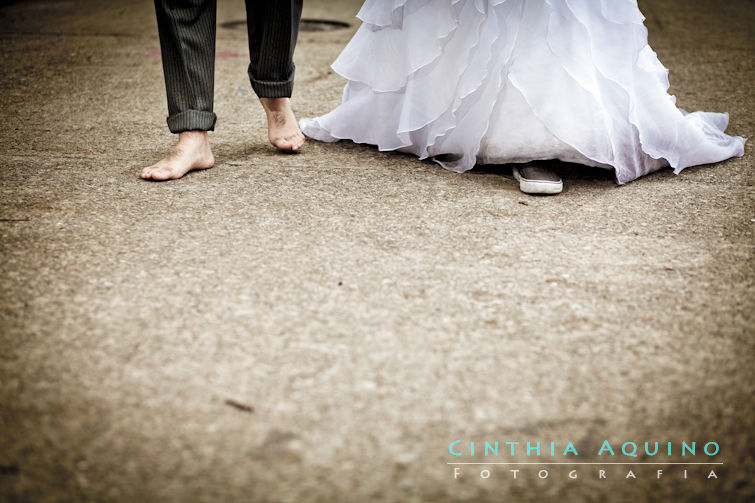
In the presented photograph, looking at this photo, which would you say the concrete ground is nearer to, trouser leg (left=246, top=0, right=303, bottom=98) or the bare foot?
the bare foot

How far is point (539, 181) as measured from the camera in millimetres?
1601

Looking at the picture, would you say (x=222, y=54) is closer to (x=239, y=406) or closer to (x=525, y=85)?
(x=525, y=85)

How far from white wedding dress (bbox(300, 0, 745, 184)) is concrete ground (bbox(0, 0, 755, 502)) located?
9 centimetres

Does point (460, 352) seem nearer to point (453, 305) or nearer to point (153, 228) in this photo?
point (453, 305)

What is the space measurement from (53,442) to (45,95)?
2.09 m

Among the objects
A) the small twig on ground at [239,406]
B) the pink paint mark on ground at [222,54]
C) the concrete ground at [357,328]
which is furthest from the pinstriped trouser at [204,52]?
the pink paint mark on ground at [222,54]

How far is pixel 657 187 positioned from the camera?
65.4 inches

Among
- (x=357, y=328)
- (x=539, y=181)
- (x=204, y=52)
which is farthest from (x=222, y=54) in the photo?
(x=357, y=328)

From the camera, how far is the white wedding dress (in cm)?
160

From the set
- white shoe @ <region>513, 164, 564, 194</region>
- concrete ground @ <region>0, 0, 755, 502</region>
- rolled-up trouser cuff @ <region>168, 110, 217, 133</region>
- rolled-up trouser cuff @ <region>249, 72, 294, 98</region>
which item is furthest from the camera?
rolled-up trouser cuff @ <region>249, 72, 294, 98</region>

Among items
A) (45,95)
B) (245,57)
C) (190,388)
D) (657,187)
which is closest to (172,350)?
(190,388)

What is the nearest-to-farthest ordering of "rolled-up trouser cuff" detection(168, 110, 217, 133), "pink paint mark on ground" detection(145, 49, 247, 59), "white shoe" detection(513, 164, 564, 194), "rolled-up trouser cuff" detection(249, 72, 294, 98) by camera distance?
"white shoe" detection(513, 164, 564, 194), "rolled-up trouser cuff" detection(168, 110, 217, 133), "rolled-up trouser cuff" detection(249, 72, 294, 98), "pink paint mark on ground" detection(145, 49, 247, 59)

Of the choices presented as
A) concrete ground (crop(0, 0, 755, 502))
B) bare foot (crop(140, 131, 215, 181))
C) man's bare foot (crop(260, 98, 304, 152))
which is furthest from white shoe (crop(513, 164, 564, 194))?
bare foot (crop(140, 131, 215, 181))

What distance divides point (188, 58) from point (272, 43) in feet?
0.83
